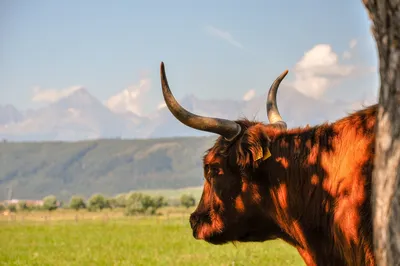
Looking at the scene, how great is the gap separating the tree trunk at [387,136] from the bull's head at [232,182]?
8.46 ft

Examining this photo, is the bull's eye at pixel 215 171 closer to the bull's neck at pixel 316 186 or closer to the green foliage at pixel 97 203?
the bull's neck at pixel 316 186

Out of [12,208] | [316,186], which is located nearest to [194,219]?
[316,186]

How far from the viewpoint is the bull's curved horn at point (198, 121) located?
276 inches

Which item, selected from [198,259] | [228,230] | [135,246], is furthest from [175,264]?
[228,230]

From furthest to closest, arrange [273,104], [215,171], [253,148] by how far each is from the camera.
A: [273,104] < [215,171] < [253,148]

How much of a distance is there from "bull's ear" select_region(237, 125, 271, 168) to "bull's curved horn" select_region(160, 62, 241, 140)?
8.4 inches

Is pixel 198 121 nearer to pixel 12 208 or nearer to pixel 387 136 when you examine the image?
pixel 387 136

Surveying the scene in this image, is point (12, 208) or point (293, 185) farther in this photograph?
point (12, 208)

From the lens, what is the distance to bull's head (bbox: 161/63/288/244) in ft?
24.2

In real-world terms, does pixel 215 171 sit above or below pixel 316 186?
above

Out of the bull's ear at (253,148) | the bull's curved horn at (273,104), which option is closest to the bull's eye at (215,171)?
the bull's ear at (253,148)

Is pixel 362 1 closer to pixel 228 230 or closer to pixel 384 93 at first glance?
pixel 384 93

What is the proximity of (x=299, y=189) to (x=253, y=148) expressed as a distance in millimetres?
704

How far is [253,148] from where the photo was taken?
730 centimetres
